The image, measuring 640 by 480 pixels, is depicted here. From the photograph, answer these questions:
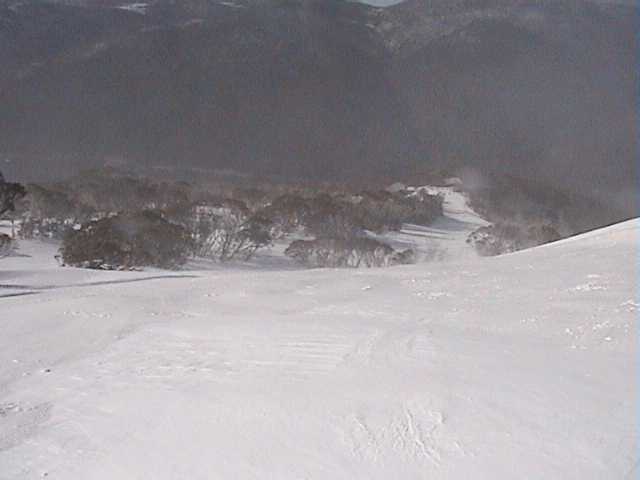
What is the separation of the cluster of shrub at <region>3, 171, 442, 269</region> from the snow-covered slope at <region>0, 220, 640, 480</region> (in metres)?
7.78

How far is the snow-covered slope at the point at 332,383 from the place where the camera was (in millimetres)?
2451

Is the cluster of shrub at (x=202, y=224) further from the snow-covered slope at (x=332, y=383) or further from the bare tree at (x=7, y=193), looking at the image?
the snow-covered slope at (x=332, y=383)

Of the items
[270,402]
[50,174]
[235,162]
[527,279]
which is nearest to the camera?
[270,402]

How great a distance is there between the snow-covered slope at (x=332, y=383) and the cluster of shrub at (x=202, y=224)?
7.78m

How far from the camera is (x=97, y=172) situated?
27.3 meters

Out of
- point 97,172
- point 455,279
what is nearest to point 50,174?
point 97,172

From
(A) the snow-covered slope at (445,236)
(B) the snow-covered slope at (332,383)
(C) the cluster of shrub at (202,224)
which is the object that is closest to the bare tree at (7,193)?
(C) the cluster of shrub at (202,224)

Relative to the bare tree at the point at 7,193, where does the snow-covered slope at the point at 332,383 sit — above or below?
below

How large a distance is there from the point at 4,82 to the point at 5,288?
3831 cm

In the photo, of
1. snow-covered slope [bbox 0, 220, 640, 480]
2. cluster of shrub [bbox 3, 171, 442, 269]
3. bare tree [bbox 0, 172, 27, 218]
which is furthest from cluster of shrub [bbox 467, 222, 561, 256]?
snow-covered slope [bbox 0, 220, 640, 480]

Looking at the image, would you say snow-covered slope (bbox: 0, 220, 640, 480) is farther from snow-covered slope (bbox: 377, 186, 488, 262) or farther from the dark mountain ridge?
the dark mountain ridge

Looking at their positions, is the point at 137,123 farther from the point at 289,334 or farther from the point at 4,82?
the point at 289,334

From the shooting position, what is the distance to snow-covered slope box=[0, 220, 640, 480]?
96.5 inches

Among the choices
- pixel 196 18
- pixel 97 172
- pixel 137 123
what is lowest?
pixel 97 172
